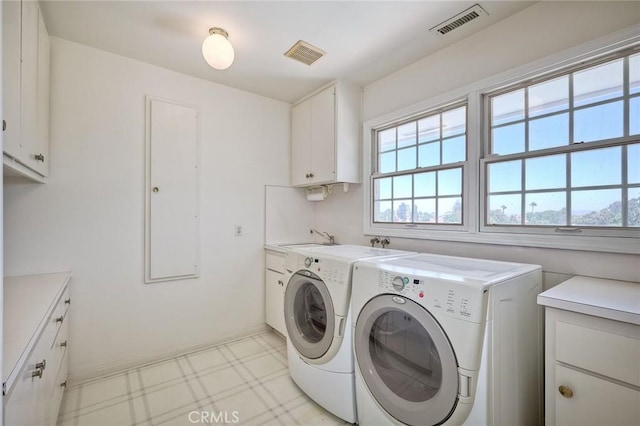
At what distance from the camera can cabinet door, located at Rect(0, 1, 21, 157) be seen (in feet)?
3.91

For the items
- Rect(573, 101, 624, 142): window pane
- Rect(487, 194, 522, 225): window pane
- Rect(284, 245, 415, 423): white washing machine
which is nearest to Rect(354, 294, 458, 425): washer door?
Rect(284, 245, 415, 423): white washing machine

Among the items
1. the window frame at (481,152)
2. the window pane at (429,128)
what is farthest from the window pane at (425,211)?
the window pane at (429,128)

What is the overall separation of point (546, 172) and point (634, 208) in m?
0.42

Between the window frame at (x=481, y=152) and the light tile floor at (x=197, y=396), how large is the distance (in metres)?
1.45

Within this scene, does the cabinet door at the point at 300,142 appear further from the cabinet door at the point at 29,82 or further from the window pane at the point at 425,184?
the cabinet door at the point at 29,82

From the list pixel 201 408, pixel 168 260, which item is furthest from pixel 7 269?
pixel 201 408

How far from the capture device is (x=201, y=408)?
1.84m

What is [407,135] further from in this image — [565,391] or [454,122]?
[565,391]

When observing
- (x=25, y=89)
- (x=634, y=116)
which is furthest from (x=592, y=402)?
(x=25, y=89)

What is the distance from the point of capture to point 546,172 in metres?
1.72

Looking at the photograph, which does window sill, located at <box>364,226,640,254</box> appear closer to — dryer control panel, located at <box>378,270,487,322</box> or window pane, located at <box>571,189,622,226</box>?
window pane, located at <box>571,189,622,226</box>

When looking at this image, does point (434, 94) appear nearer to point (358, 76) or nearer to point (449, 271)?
point (358, 76)

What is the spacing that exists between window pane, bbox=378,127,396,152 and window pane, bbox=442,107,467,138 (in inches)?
19.0

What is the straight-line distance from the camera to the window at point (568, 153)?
1462 mm
